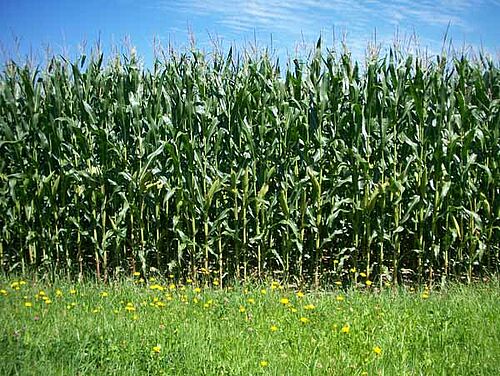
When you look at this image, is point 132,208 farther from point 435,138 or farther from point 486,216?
point 486,216

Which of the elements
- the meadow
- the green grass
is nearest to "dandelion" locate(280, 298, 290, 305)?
the green grass

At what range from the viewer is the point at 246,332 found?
5.20 m

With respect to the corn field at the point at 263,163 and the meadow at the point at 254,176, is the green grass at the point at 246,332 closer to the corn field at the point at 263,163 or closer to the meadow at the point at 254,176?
the meadow at the point at 254,176

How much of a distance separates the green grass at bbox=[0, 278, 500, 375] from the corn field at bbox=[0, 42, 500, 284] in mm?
803

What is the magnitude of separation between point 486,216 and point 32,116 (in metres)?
6.10

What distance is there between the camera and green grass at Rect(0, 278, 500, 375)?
4.38 metres

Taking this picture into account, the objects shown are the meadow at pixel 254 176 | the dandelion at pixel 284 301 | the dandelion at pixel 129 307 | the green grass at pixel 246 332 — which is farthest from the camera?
the meadow at pixel 254 176

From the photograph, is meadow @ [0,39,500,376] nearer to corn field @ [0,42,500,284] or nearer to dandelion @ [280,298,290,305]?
corn field @ [0,42,500,284]

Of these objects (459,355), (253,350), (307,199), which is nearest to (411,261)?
(307,199)

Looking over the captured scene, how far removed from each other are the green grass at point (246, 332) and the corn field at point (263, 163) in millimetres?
803

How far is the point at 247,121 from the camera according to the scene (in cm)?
743

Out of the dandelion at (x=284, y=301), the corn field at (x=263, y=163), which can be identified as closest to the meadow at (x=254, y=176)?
the corn field at (x=263, y=163)

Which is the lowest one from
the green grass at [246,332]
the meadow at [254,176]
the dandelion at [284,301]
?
the green grass at [246,332]

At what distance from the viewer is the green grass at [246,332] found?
4.38m
